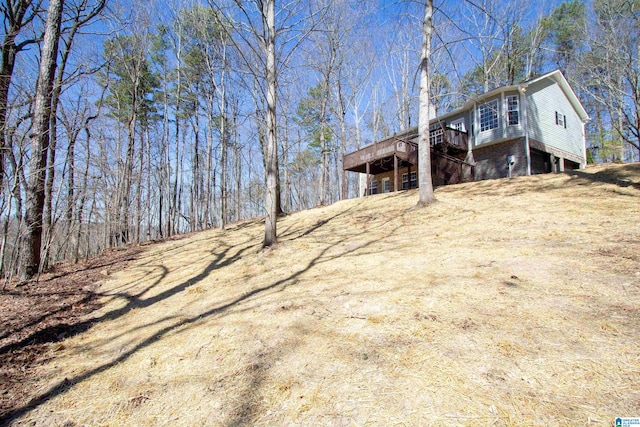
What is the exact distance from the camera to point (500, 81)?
21.2 meters

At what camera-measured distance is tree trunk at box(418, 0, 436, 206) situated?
7.98 metres

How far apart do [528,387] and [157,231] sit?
2293cm

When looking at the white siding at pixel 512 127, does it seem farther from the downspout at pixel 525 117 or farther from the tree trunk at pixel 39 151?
the tree trunk at pixel 39 151

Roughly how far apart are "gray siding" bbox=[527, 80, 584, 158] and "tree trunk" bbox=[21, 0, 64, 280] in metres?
17.9

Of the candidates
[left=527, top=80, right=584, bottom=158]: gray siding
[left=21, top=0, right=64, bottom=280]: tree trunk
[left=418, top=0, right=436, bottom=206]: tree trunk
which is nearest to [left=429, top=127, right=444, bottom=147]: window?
A: [left=527, top=80, right=584, bottom=158]: gray siding

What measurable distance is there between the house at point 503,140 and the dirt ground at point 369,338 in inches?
345

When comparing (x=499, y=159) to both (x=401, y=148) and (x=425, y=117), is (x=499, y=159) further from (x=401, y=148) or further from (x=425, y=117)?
(x=425, y=117)

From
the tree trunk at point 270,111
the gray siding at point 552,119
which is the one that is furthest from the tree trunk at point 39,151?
the gray siding at point 552,119

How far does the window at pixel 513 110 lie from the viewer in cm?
1376

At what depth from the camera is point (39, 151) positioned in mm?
5863

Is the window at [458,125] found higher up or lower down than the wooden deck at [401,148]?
higher up

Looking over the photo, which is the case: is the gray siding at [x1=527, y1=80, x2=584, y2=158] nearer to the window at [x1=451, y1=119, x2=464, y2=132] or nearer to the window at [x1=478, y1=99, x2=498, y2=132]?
the window at [x1=478, y1=99, x2=498, y2=132]

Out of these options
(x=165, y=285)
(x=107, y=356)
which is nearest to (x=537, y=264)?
(x=107, y=356)

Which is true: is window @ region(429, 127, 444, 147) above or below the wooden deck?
above
